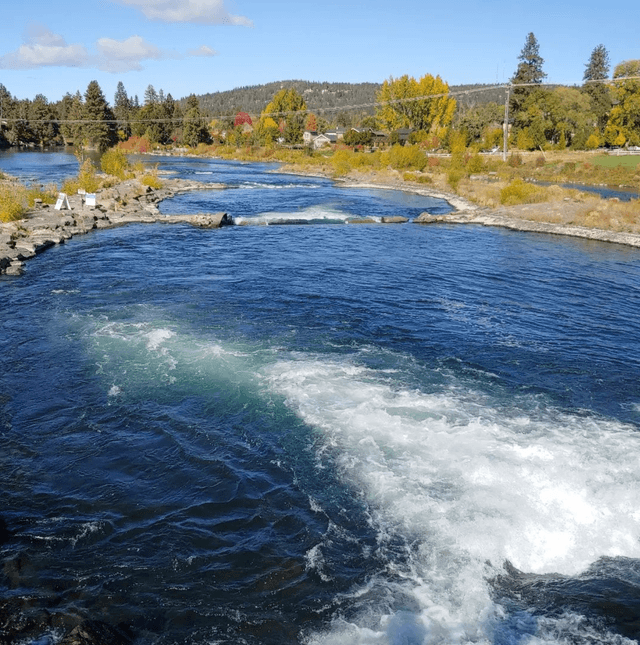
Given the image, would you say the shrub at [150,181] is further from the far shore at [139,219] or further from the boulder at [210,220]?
the boulder at [210,220]

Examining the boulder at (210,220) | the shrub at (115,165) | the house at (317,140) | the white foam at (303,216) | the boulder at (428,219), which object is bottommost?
the boulder at (428,219)

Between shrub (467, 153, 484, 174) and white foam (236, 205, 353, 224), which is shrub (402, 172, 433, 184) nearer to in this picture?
shrub (467, 153, 484, 174)

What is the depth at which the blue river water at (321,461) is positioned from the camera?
8.02 metres

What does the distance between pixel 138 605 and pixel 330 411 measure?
253 inches

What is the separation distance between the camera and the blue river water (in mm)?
8023

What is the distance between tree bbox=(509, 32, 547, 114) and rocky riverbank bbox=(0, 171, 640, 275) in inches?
2396

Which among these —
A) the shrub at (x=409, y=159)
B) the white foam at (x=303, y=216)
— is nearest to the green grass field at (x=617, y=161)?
the shrub at (x=409, y=159)

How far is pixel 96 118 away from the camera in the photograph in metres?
112

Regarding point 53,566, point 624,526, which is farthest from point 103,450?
point 624,526

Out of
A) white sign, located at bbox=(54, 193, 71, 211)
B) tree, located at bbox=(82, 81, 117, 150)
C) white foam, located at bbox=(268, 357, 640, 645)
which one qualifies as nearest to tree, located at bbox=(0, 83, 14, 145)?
tree, located at bbox=(82, 81, 117, 150)

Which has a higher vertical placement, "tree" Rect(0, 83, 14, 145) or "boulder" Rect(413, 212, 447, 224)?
"tree" Rect(0, 83, 14, 145)

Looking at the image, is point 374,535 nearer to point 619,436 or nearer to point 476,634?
point 476,634

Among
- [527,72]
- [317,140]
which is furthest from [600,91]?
[317,140]

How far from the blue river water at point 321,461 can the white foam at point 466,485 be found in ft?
0.15
